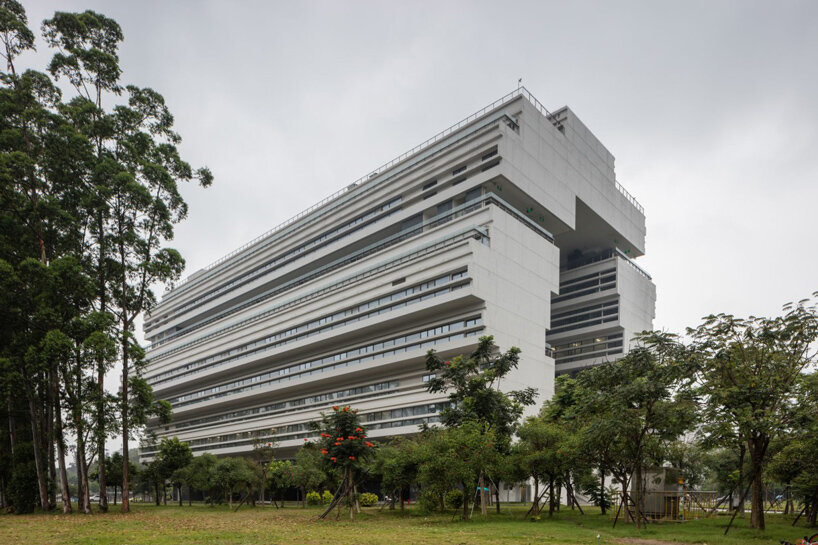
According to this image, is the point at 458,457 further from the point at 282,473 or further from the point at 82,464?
the point at 82,464

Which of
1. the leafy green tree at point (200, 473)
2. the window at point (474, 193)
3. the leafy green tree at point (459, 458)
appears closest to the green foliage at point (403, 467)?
the leafy green tree at point (459, 458)

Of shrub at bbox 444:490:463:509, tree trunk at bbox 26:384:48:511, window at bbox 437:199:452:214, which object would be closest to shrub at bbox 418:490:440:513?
shrub at bbox 444:490:463:509

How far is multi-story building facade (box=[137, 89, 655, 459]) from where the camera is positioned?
5231cm

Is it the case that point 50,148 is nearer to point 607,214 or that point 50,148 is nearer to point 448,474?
point 448,474

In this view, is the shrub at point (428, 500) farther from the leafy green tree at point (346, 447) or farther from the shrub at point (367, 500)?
the shrub at point (367, 500)

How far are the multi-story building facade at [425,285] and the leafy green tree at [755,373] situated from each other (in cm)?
2858

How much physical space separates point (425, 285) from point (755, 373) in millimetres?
34485

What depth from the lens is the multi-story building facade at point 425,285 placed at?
52312 mm

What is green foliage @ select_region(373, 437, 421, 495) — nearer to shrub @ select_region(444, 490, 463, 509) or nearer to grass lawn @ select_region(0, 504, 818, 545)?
shrub @ select_region(444, 490, 463, 509)

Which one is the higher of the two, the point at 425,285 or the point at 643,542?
the point at 425,285

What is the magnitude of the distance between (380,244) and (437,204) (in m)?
9.36

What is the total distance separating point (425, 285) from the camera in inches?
2093

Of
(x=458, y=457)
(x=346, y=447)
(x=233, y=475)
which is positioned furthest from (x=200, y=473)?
(x=458, y=457)

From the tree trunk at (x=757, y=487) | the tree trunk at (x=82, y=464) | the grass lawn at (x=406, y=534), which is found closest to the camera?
the grass lawn at (x=406, y=534)
